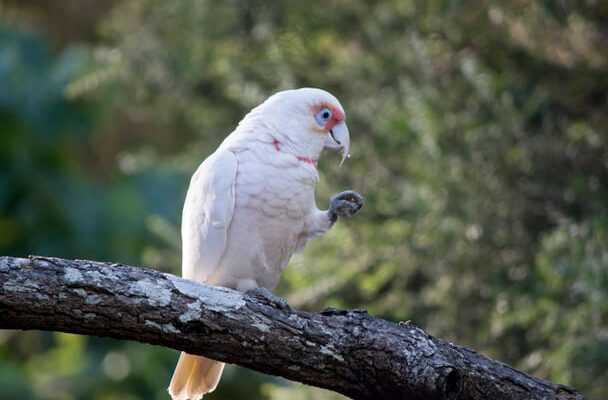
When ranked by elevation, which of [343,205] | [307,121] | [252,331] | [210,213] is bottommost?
[252,331]

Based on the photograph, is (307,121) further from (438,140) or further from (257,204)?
(438,140)

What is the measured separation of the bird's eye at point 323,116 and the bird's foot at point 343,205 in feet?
0.92

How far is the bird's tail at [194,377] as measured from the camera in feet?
11.6

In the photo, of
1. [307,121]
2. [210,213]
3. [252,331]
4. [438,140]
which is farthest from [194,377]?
[438,140]

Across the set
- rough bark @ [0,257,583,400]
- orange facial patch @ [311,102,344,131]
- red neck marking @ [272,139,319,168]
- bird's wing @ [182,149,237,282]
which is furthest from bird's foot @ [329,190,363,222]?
rough bark @ [0,257,583,400]

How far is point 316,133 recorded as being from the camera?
142 inches

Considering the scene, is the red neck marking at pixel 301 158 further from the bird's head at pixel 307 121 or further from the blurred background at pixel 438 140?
the blurred background at pixel 438 140

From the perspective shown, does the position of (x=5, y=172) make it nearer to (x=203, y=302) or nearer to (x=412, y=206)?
(x=412, y=206)

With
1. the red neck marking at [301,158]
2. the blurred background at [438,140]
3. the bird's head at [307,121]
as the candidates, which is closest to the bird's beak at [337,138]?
the bird's head at [307,121]

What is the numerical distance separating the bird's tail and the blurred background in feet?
5.69

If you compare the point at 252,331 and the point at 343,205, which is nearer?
the point at 252,331

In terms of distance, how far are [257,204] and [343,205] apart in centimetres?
36

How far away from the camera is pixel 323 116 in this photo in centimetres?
365

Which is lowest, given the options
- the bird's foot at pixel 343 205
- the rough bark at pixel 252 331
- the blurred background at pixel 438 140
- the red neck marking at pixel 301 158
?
the rough bark at pixel 252 331
